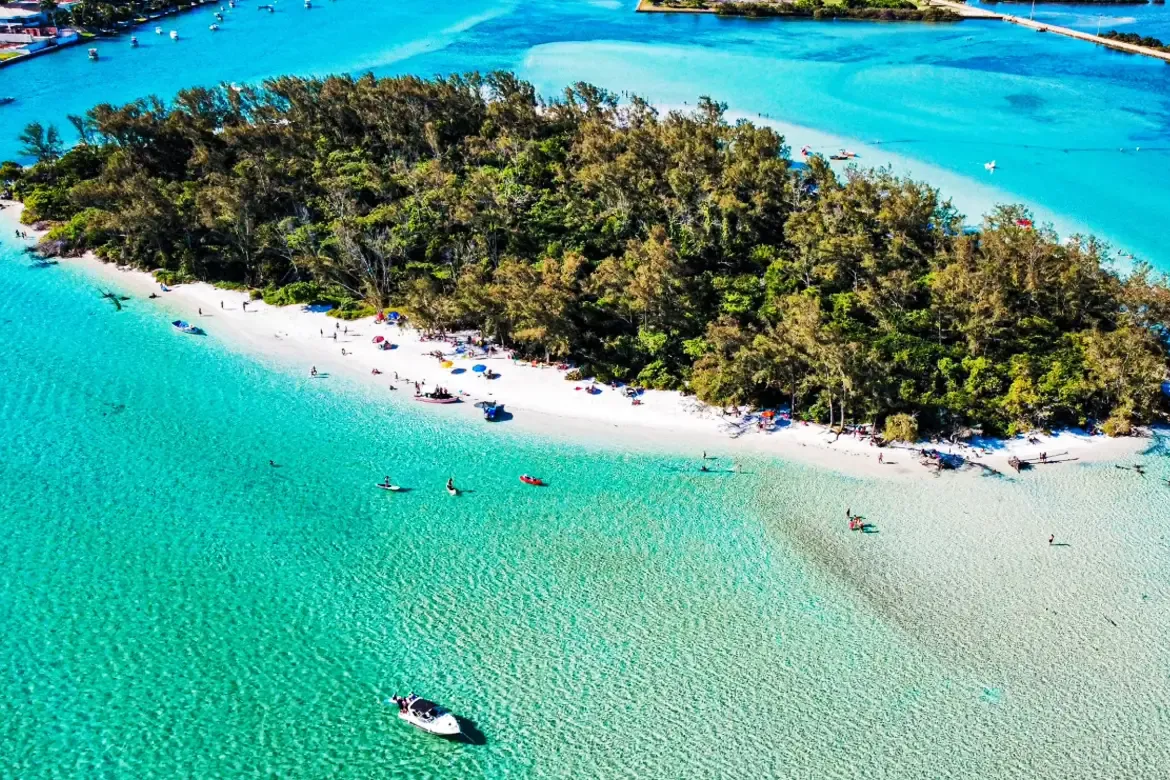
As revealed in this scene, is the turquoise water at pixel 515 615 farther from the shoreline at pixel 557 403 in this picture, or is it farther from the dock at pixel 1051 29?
the dock at pixel 1051 29

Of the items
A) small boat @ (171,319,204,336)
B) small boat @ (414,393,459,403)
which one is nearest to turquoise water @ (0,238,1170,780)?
small boat @ (414,393,459,403)

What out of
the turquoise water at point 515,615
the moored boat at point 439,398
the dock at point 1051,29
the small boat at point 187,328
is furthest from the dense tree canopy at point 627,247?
the dock at point 1051,29

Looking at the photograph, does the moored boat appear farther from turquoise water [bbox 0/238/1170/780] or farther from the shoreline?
turquoise water [bbox 0/238/1170/780]

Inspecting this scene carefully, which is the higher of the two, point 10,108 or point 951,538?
point 10,108

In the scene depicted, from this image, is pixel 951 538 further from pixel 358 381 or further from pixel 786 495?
pixel 358 381

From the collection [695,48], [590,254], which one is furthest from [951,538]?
[695,48]

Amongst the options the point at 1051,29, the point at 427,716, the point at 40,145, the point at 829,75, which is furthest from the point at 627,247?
the point at 1051,29

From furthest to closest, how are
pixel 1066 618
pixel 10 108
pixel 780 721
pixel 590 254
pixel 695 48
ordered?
1. pixel 695 48
2. pixel 10 108
3. pixel 590 254
4. pixel 1066 618
5. pixel 780 721

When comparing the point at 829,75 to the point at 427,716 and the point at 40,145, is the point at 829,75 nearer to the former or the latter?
the point at 40,145
